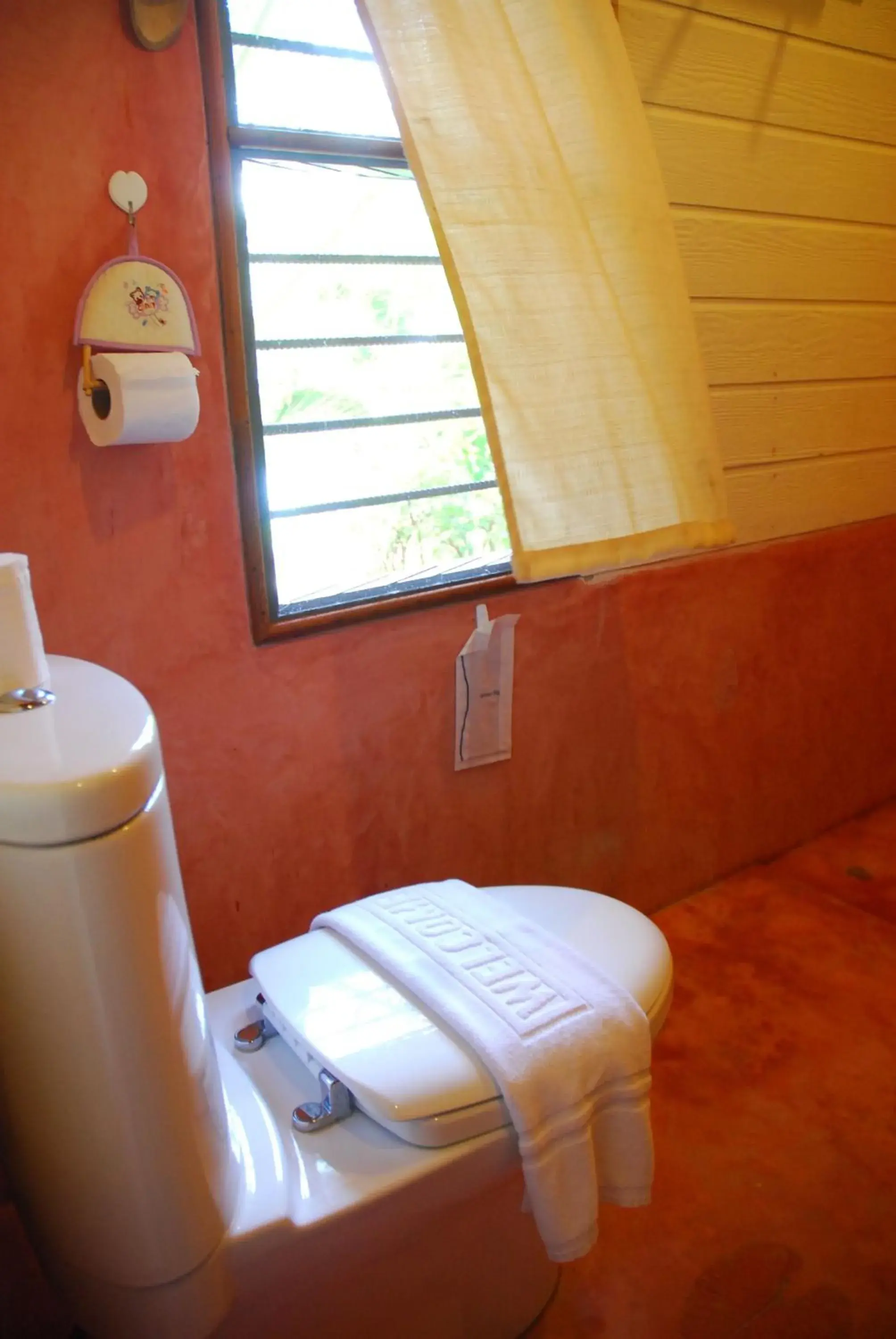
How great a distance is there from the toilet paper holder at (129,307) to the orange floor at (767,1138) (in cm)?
133

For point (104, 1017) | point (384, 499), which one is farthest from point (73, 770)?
point (384, 499)

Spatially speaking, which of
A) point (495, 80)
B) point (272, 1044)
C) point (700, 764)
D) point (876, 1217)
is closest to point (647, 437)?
point (495, 80)

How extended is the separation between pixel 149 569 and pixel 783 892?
158 cm

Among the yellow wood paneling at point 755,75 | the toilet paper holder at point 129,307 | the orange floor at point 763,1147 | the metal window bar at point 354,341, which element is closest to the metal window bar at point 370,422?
the metal window bar at point 354,341

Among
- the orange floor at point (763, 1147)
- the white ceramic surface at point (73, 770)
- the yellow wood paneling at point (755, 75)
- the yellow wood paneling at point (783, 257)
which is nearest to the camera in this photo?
the white ceramic surface at point (73, 770)

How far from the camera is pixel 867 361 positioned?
2.17m

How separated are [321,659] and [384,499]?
28 centimetres

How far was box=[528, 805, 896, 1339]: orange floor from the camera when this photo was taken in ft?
4.20

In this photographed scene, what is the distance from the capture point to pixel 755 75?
1822mm

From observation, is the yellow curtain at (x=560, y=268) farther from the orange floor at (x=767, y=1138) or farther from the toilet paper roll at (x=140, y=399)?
the orange floor at (x=767, y=1138)

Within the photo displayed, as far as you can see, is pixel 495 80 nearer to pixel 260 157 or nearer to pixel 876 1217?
pixel 260 157

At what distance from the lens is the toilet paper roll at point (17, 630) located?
865 mm

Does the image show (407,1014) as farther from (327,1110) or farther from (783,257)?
(783,257)

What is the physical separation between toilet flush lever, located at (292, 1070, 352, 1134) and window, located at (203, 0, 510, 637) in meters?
0.65
